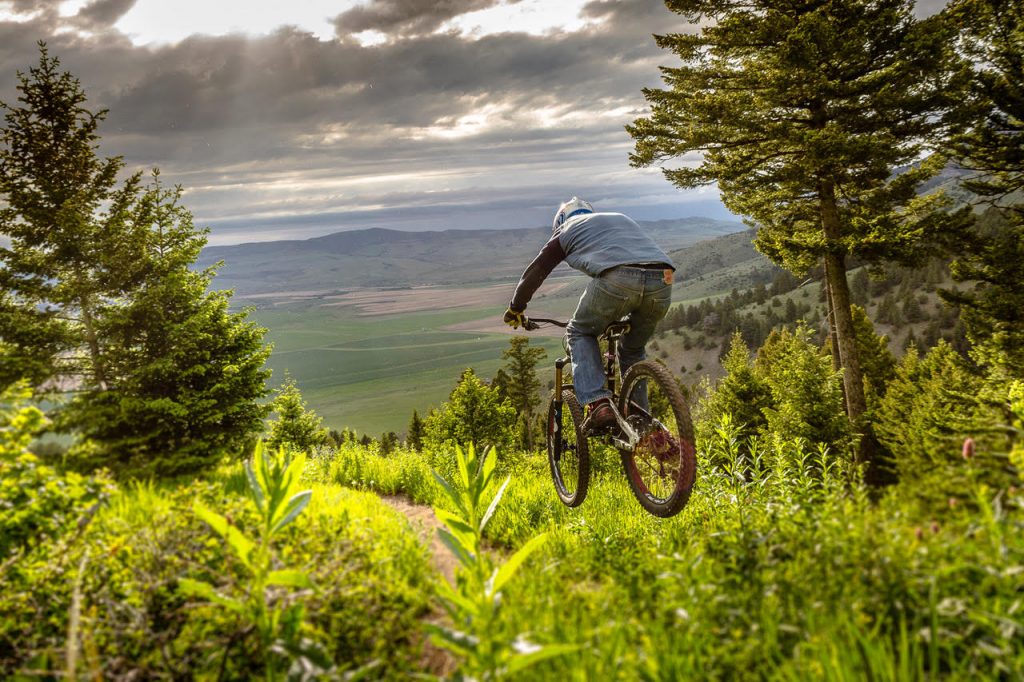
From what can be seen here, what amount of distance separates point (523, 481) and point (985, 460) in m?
5.56

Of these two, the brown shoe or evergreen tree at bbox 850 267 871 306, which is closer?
the brown shoe

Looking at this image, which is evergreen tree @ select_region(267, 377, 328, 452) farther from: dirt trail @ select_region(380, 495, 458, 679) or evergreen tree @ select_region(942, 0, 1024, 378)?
evergreen tree @ select_region(942, 0, 1024, 378)

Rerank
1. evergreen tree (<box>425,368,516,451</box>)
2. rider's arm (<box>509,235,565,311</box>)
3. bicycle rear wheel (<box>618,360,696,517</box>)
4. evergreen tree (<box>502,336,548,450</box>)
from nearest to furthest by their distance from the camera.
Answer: bicycle rear wheel (<box>618,360,696,517</box>)
rider's arm (<box>509,235,565,311</box>)
evergreen tree (<box>425,368,516,451</box>)
evergreen tree (<box>502,336,548,450</box>)

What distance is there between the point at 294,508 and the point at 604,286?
121 inches

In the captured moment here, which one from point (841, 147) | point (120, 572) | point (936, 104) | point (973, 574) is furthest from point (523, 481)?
point (936, 104)

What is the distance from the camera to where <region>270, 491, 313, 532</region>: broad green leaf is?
8.16ft

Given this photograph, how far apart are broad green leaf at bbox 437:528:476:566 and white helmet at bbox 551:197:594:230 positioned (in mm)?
3607

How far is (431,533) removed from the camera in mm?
3746

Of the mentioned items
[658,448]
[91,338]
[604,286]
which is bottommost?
[658,448]

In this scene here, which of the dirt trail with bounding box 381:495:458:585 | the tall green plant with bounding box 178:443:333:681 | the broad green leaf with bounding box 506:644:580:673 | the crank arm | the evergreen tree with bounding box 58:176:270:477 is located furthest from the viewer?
the evergreen tree with bounding box 58:176:270:477

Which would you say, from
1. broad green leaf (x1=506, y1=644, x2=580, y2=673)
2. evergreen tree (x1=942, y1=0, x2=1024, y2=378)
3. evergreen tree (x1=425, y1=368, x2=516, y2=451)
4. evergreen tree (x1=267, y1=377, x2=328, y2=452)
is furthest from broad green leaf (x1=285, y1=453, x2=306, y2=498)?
evergreen tree (x1=425, y1=368, x2=516, y2=451)

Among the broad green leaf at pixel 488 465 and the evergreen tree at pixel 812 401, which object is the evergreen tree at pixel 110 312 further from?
the evergreen tree at pixel 812 401

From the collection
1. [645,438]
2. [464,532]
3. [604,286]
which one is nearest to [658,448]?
[645,438]

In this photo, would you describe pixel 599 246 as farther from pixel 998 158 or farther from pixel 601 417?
pixel 998 158
